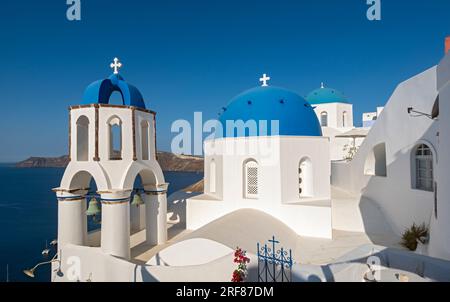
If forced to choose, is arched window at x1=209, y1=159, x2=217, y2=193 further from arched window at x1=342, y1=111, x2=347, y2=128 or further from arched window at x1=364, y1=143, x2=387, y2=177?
arched window at x1=342, y1=111, x2=347, y2=128

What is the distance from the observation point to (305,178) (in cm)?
1129

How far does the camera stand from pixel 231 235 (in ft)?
28.8

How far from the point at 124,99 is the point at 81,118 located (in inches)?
66.8

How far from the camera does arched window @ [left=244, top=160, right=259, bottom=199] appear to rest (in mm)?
11102

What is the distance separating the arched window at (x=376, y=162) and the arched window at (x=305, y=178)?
5023 mm

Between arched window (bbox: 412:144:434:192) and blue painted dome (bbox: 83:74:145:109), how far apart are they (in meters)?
10.5

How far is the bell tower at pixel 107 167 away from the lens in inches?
333

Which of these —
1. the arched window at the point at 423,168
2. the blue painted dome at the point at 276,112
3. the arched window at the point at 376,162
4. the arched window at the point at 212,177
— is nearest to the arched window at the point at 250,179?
the blue painted dome at the point at 276,112

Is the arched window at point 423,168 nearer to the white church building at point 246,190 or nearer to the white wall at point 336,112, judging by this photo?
the white church building at point 246,190

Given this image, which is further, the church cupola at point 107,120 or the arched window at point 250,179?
the arched window at point 250,179

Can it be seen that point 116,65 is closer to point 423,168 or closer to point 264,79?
point 264,79

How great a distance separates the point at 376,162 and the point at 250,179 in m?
7.70

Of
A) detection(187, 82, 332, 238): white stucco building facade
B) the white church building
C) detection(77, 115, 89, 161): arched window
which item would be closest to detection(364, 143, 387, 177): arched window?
the white church building
